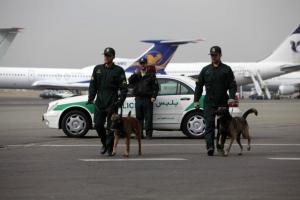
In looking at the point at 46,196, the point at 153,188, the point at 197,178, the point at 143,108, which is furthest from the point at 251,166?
the point at 143,108

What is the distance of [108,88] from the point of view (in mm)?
15734

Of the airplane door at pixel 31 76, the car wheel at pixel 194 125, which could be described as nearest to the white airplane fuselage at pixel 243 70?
the airplane door at pixel 31 76

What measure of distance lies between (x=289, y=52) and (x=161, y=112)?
7456 centimetres

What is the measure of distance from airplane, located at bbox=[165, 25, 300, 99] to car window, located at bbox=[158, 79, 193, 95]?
64961mm

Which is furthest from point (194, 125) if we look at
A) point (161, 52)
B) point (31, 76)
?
point (31, 76)

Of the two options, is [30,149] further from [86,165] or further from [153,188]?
[153,188]

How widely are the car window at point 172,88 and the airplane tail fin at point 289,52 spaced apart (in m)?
72.9

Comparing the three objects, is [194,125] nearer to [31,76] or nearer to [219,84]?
[219,84]

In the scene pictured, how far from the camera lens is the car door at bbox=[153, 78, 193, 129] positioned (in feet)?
69.6

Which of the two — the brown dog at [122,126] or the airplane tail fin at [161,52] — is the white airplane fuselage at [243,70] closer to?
the airplane tail fin at [161,52]

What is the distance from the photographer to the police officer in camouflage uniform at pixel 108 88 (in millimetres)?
15665

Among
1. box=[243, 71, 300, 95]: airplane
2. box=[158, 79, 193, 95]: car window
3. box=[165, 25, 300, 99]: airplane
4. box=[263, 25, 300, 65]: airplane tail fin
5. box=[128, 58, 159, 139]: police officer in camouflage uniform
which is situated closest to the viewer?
box=[128, 58, 159, 139]: police officer in camouflage uniform

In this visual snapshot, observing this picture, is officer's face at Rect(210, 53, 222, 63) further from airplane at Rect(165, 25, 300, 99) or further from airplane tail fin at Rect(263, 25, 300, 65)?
airplane tail fin at Rect(263, 25, 300, 65)

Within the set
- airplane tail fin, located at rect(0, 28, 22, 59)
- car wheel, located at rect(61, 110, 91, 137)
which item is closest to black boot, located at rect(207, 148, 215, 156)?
car wheel, located at rect(61, 110, 91, 137)
